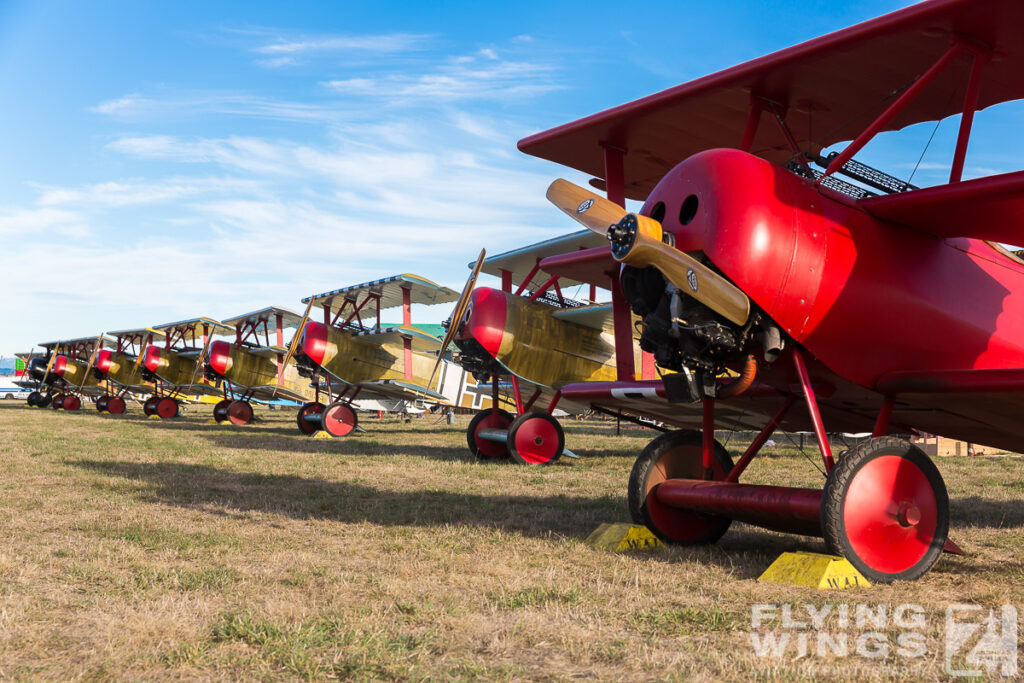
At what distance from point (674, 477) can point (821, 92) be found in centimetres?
292

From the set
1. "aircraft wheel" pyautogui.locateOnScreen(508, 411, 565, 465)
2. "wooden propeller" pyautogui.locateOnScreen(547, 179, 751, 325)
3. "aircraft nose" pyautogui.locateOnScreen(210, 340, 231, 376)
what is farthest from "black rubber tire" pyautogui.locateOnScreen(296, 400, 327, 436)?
"wooden propeller" pyautogui.locateOnScreen(547, 179, 751, 325)

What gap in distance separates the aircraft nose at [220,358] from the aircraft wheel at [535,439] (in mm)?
15980

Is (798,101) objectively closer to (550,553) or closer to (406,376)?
(550,553)

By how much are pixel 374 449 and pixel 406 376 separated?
18.3 feet

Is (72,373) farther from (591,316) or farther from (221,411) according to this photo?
(591,316)

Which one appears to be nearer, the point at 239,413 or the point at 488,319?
the point at 488,319

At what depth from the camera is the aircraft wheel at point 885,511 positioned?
440 centimetres

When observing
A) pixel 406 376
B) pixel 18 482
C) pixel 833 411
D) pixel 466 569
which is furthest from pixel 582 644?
pixel 406 376

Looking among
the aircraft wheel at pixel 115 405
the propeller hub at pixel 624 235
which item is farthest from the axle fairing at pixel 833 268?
the aircraft wheel at pixel 115 405

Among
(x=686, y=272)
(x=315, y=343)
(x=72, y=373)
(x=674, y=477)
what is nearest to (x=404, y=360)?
(x=315, y=343)

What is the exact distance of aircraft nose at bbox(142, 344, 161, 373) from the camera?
30.4 m

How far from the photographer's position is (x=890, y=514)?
181 inches

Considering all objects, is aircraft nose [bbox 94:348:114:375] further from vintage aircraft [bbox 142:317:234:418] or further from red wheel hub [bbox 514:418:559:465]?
red wheel hub [bbox 514:418:559:465]

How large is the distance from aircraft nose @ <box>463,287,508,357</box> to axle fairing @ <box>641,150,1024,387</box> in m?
8.06
